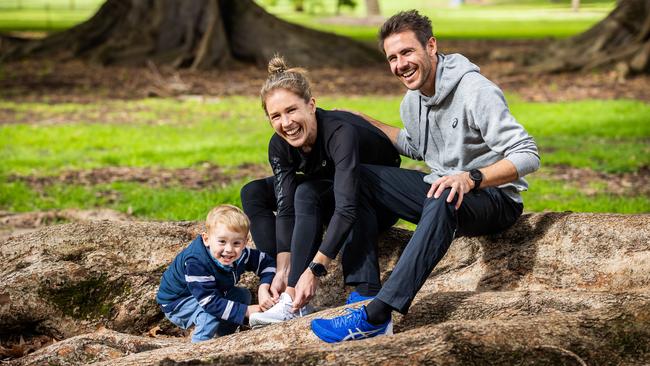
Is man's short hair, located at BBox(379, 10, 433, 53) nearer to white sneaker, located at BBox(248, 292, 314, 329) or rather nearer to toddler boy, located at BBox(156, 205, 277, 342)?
toddler boy, located at BBox(156, 205, 277, 342)

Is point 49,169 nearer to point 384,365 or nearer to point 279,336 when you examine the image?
point 279,336

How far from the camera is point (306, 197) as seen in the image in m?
4.98

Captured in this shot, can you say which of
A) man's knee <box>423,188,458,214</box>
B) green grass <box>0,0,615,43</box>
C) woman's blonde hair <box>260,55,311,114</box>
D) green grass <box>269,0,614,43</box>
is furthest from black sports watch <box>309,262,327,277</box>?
green grass <box>0,0,615,43</box>

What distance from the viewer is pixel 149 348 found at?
15.4 ft

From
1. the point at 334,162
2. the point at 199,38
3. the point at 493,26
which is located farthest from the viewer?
the point at 493,26

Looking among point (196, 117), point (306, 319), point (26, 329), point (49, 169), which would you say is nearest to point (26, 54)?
point (196, 117)

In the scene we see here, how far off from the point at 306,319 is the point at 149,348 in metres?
0.87

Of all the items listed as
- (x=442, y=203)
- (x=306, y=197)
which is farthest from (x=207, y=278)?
(x=442, y=203)

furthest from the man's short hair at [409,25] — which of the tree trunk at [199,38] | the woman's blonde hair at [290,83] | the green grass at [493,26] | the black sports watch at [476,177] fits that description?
the green grass at [493,26]

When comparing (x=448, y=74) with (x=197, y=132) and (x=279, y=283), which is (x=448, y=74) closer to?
(x=279, y=283)

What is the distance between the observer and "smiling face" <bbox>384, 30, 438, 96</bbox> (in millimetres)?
4918

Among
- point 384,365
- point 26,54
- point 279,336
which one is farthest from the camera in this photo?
point 26,54

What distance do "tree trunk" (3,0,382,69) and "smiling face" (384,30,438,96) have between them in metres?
16.2

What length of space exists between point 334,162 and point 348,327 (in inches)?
41.5
